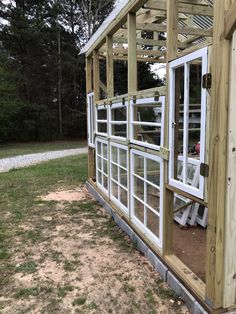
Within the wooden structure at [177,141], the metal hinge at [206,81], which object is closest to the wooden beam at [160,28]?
the wooden structure at [177,141]

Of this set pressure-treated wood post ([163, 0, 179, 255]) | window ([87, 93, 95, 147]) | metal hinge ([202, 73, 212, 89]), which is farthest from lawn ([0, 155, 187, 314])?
metal hinge ([202, 73, 212, 89])

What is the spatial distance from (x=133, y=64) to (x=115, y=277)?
2.18 meters

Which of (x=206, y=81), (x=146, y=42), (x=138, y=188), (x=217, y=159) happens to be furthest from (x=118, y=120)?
(x=217, y=159)

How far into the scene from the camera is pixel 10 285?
258cm

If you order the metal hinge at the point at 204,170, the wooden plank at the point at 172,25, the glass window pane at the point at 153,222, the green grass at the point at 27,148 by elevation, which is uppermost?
the wooden plank at the point at 172,25

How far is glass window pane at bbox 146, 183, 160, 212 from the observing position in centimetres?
289

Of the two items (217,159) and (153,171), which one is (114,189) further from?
(217,159)

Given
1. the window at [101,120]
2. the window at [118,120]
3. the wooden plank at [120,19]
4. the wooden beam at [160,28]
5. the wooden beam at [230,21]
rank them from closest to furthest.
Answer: the wooden beam at [230,21] < the wooden plank at [120,19] < the window at [118,120] < the wooden beam at [160,28] < the window at [101,120]

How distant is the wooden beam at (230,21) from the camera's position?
5.49ft

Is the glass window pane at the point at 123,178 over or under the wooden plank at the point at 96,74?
under

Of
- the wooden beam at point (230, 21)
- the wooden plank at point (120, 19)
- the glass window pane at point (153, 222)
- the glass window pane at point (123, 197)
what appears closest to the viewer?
the wooden beam at point (230, 21)

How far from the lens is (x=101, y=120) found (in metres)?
4.86

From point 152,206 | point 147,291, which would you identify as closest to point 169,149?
point 152,206

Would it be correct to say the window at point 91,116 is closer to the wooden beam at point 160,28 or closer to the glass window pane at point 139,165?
the wooden beam at point 160,28
